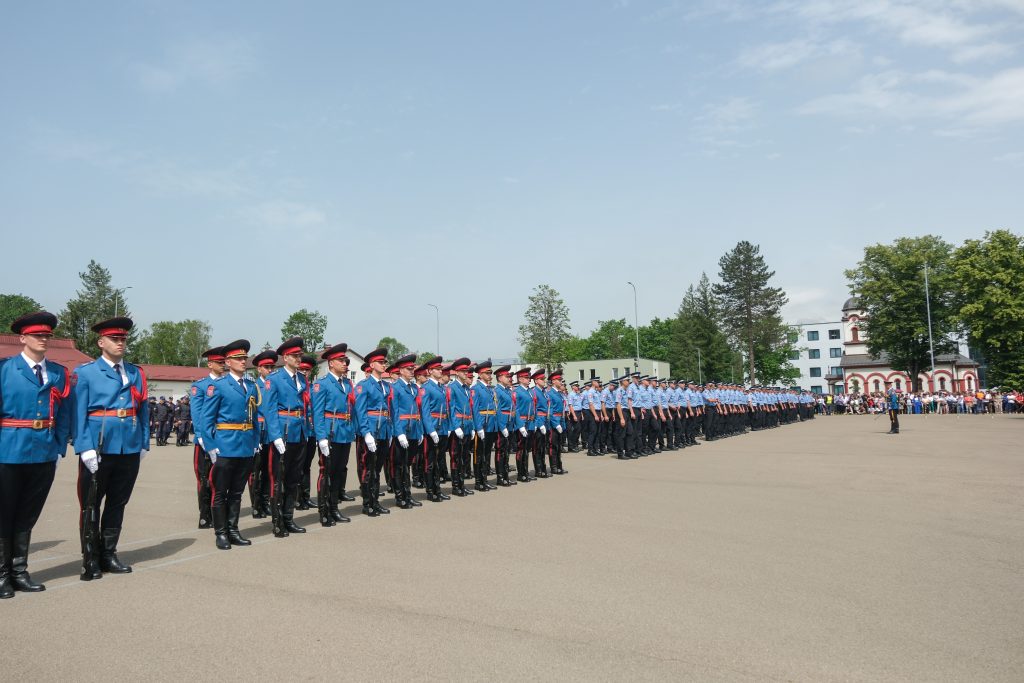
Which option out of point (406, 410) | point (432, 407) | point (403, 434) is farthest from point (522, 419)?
point (403, 434)

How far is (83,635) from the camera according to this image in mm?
4664

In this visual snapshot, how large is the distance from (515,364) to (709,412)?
174 feet

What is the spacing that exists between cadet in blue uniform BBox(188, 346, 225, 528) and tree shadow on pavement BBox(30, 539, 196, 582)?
0.93m

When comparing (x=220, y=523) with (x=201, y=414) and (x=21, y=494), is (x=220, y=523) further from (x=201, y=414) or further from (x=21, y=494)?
(x=21, y=494)

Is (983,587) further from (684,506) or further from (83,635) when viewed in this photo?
(83,635)

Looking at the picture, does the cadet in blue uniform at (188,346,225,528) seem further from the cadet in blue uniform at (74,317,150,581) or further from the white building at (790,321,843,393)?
the white building at (790,321,843,393)

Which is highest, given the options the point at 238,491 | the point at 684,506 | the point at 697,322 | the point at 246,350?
the point at 697,322

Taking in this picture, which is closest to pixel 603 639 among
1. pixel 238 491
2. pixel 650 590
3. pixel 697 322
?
pixel 650 590

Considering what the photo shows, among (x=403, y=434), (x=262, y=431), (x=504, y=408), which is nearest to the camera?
(x=262, y=431)

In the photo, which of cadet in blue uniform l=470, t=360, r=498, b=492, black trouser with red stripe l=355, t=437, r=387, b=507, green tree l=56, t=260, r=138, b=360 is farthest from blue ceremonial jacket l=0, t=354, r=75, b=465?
green tree l=56, t=260, r=138, b=360

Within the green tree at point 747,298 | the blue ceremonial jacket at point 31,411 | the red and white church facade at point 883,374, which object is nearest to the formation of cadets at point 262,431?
the blue ceremonial jacket at point 31,411

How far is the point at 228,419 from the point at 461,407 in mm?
4512

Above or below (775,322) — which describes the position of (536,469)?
below

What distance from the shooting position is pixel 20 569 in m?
5.78
